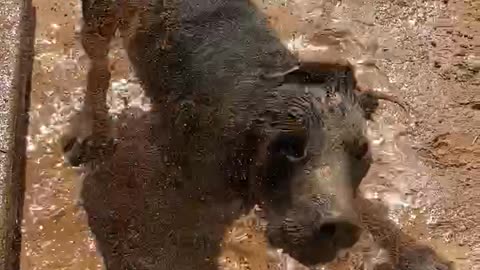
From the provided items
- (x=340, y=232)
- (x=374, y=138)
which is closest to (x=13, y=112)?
(x=340, y=232)

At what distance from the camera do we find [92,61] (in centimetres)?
402

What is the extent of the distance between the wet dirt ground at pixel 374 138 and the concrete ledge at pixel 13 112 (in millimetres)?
43

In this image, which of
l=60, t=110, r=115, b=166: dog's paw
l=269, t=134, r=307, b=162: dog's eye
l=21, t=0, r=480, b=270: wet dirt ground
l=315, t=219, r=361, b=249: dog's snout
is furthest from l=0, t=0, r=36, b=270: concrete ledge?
l=315, t=219, r=361, b=249: dog's snout

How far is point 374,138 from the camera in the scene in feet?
12.9

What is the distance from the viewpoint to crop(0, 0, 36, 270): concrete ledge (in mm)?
3406

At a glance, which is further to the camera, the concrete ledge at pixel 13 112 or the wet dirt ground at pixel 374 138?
the wet dirt ground at pixel 374 138

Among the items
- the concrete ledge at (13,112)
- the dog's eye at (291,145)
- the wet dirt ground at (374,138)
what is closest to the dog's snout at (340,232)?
the wet dirt ground at (374,138)

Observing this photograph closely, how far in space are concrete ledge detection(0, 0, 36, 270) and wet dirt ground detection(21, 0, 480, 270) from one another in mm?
43

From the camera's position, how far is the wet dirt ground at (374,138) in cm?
360

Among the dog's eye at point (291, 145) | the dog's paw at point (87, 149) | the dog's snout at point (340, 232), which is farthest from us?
the dog's paw at point (87, 149)

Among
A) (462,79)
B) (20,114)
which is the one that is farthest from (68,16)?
(462,79)

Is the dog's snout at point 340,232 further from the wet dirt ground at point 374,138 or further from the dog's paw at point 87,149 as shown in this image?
the dog's paw at point 87,149

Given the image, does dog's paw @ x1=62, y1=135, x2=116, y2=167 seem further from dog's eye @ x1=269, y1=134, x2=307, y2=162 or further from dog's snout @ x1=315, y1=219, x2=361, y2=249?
dog's snout @ x1=315, y1=219, x2=361, y2=249

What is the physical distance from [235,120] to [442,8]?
51.4 inches
